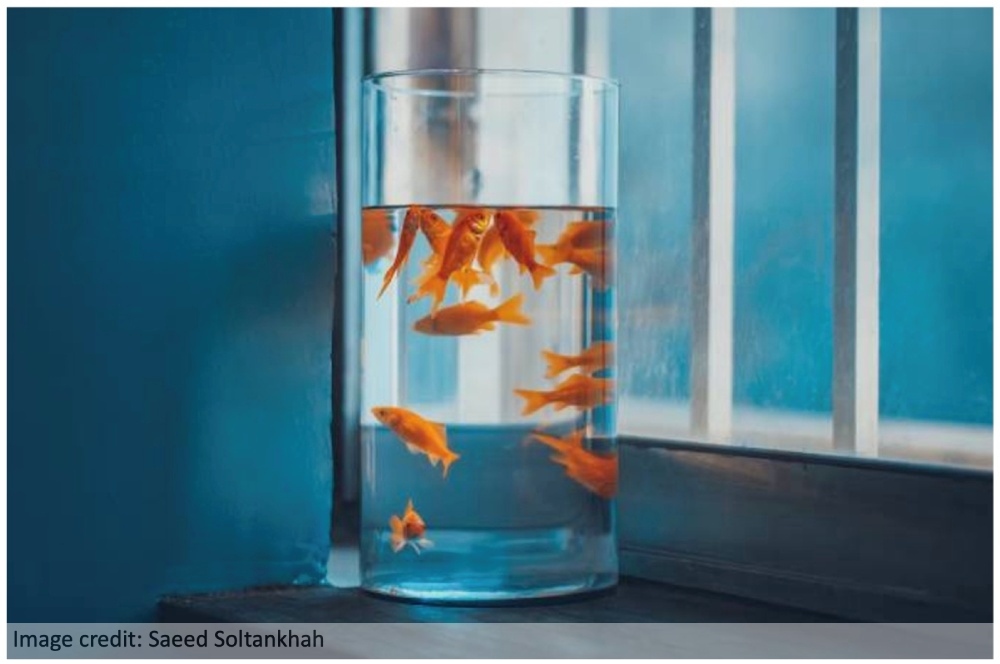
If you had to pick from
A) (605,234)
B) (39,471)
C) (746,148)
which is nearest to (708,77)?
(746,148)

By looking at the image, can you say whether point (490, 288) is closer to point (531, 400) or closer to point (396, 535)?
point (531, 400)

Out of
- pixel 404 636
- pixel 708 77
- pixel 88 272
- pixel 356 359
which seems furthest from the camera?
pixel 356 359

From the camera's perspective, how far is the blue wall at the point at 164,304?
116cm

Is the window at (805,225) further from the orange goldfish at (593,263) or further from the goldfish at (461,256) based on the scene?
the goldfish at (461,256)

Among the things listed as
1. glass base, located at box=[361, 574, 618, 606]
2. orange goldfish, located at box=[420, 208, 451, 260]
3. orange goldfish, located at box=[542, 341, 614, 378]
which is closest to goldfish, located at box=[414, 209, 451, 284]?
orange goldfish, located at box=[420, 208, 451, 260]

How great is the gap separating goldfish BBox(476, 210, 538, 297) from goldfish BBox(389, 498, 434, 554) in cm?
18

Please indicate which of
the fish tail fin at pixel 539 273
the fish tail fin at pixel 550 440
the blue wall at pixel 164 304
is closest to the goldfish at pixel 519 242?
the fish tail fin at pixel 539 273

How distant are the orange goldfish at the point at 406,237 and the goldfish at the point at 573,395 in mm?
128

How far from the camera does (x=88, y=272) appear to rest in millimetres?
1177

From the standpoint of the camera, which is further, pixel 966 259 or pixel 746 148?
pixel 746 148

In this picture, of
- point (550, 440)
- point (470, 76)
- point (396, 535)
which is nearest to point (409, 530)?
point (396, 535)

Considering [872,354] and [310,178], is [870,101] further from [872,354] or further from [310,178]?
[310,178]

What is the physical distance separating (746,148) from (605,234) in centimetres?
15

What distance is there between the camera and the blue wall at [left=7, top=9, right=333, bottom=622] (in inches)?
45.8
